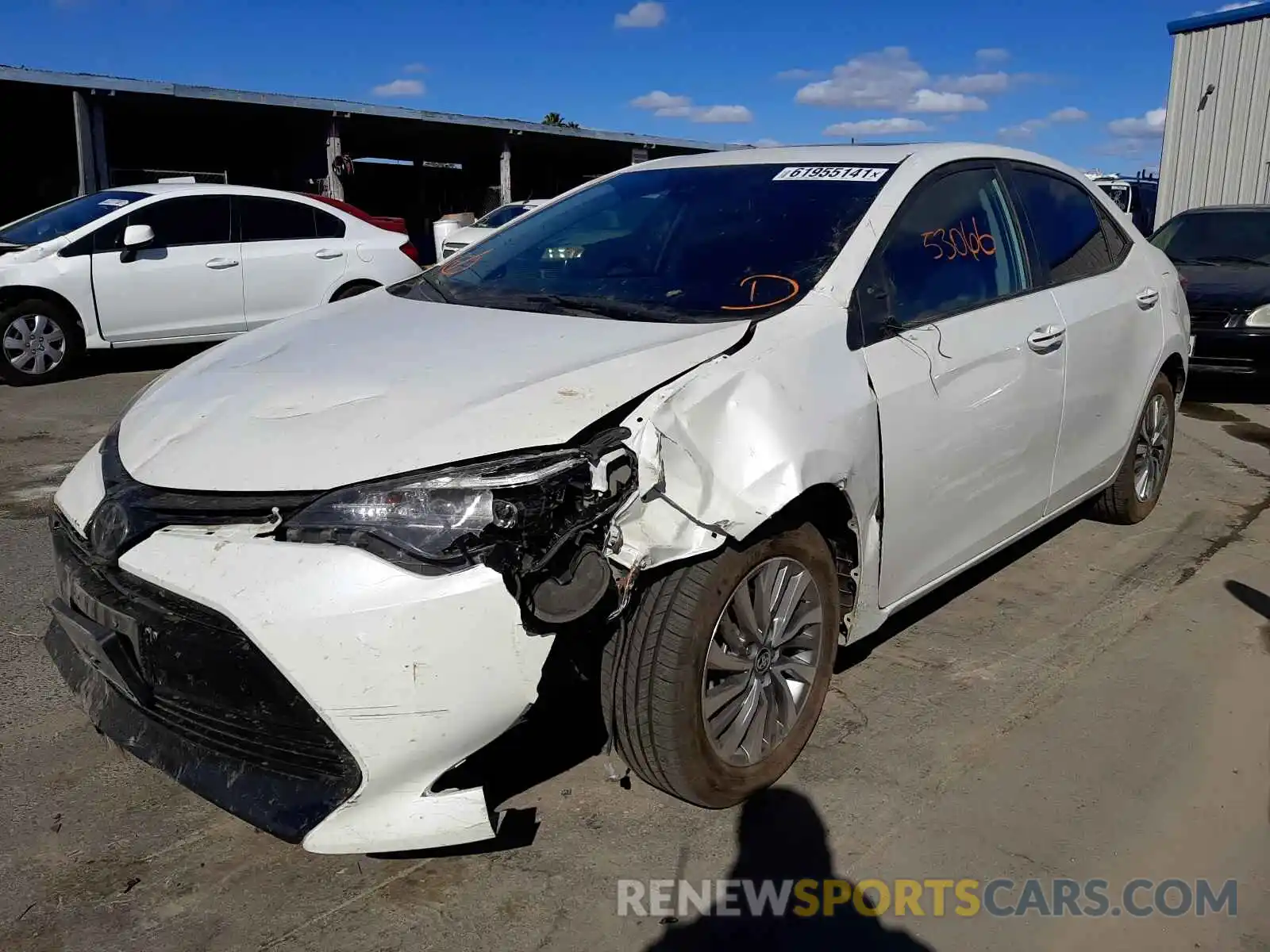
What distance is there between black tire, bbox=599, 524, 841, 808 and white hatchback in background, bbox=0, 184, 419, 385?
24.1 feet

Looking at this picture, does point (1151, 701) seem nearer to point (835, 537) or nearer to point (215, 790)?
point (835, 537)

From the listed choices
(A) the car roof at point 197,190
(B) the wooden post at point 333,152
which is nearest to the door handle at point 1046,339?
(A) the car roof at point 197,190

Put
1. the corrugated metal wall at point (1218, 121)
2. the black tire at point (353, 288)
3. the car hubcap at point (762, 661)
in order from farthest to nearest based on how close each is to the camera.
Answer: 1. the corrugated metal wall at point (1218, 121)
2. the black tire at point (353, 288)
3. the car hubcap at point (762, 661)

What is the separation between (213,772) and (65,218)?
7.99 m

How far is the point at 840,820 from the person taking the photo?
2752 millimetres

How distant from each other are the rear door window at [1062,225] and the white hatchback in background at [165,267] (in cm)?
688

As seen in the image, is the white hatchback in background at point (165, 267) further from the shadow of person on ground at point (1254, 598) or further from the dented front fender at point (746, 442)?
the shadow of person on ground at point (1254, 598)

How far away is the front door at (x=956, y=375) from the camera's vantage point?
9.90ft

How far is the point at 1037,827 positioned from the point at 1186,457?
187 inches

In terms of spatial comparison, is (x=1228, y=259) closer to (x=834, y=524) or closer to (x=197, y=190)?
(x=834, y=524)

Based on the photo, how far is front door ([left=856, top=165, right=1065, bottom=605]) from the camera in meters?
3.02

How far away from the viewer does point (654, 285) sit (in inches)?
128

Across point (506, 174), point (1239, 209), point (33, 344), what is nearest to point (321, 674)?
point (33, 344)

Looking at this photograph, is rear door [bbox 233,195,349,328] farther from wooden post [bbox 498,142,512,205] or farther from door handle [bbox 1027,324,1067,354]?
wooden post [bbox 498,142,512,205]
